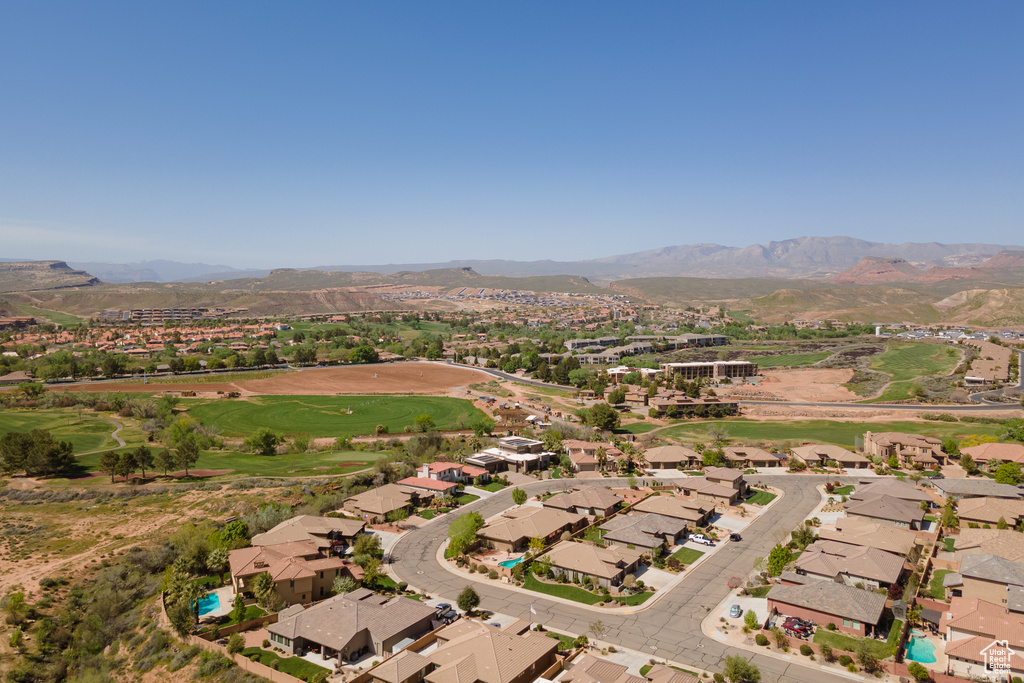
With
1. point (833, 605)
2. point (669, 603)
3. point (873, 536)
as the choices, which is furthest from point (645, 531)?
point (873, 536)

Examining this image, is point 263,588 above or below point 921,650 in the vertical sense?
above

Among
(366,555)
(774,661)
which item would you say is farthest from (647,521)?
(366,555)

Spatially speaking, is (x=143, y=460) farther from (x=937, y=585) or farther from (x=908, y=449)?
(x=908, y=449)

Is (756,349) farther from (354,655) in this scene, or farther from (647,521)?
(354,655)

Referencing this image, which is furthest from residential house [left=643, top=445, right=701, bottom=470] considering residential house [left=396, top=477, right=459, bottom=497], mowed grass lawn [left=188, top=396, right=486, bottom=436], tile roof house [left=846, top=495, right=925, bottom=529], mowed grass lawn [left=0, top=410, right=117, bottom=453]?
mowed grass lawn [left=0, top=410, right=117, bottom=453]

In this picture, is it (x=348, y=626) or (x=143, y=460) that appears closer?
(x=348, y=626)

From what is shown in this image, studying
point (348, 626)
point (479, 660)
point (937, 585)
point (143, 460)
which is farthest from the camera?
point (143, 460)
